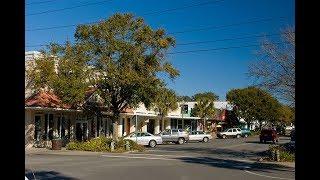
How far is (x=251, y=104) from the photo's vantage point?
291ft

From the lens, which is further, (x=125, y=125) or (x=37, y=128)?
(x=125, y=125)

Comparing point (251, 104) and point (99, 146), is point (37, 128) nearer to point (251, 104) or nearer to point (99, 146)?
point (99, 146)

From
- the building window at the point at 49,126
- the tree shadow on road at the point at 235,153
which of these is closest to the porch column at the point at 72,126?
the building window at the point at 49,126

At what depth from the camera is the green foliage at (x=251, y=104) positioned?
88250 millimetres

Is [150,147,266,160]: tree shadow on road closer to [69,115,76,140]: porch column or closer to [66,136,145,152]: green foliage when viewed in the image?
[66,136,145,152]: green foliage

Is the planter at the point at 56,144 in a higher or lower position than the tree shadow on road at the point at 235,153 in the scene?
higher

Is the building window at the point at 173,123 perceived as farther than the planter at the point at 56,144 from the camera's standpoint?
Yes

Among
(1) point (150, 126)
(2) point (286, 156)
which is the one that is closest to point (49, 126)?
(2) point (286, 156)

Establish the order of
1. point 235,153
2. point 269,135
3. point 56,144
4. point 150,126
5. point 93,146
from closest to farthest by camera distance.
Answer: point 93,146
point 56,144
point 235,153
point 269,135
point 150,126

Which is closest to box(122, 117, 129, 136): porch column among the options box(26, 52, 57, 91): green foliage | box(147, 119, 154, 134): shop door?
box(147, 119, 154, 134): shop door

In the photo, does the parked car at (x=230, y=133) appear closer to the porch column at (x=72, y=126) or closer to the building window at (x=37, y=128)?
the porch column at (x=72, y=126)

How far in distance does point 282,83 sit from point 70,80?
15.5 metres

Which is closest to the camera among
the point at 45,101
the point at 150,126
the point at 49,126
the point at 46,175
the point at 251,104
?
the point at 46,175
